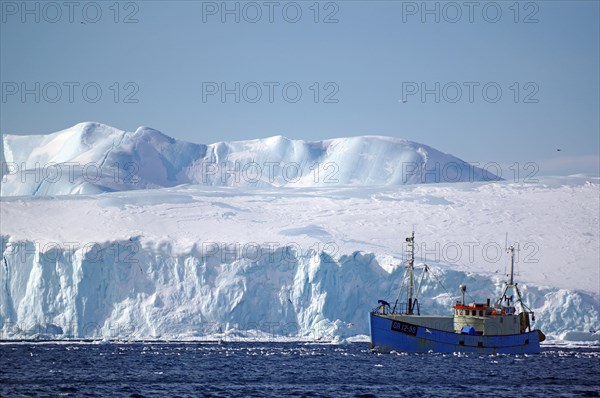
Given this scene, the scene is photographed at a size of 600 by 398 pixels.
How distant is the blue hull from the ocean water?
3.53 ft

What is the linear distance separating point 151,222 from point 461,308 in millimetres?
32297

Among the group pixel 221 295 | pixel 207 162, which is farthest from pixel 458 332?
pixel 207 162

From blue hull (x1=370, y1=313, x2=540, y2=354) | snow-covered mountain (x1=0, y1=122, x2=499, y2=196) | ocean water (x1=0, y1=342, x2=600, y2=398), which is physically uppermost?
snow-covered mountain (x1=0, y1=122, x2=499, y2=196)

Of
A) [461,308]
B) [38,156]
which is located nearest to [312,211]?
[461,308]

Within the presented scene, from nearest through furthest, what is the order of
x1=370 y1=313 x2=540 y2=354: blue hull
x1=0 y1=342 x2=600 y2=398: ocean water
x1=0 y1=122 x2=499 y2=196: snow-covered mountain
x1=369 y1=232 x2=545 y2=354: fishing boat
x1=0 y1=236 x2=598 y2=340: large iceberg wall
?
x1=0 y1=342 x2=600 y2=398: ocean water → x1=370 y1=313 x2=540 y2=354: blue hull → x1=369 y1=232 x2=545 y2=354: fishing boat → x1=0 y1=236 x2=598 y2=340: large iceberg wall → x1=0 y1=122 x2=499 y2=196: snow-covered mountain

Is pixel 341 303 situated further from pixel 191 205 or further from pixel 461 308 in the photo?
pixel 191 205

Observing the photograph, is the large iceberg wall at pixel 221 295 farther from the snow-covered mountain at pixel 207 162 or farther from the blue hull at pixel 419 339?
the snow-covered mountain at pixel 207 162

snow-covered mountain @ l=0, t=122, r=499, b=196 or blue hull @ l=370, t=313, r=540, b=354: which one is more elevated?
snow-covered mountain @ l=0, t=122, r=499, b=196

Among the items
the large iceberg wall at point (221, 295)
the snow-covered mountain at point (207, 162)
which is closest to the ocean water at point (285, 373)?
the large iceberg wall at point (221, 295)

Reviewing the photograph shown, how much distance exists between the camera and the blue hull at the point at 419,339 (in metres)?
53.8

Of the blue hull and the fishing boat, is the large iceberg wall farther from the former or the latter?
the blue hull

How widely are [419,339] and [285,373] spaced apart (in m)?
14.4

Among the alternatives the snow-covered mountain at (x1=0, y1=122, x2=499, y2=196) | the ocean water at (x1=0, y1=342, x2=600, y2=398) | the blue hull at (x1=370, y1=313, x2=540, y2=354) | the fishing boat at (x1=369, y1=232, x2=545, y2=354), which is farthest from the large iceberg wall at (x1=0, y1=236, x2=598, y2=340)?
the snow-covered mountain at (x1=0, y1=122, x2=499, y2=196)

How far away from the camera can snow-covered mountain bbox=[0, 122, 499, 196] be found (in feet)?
337
